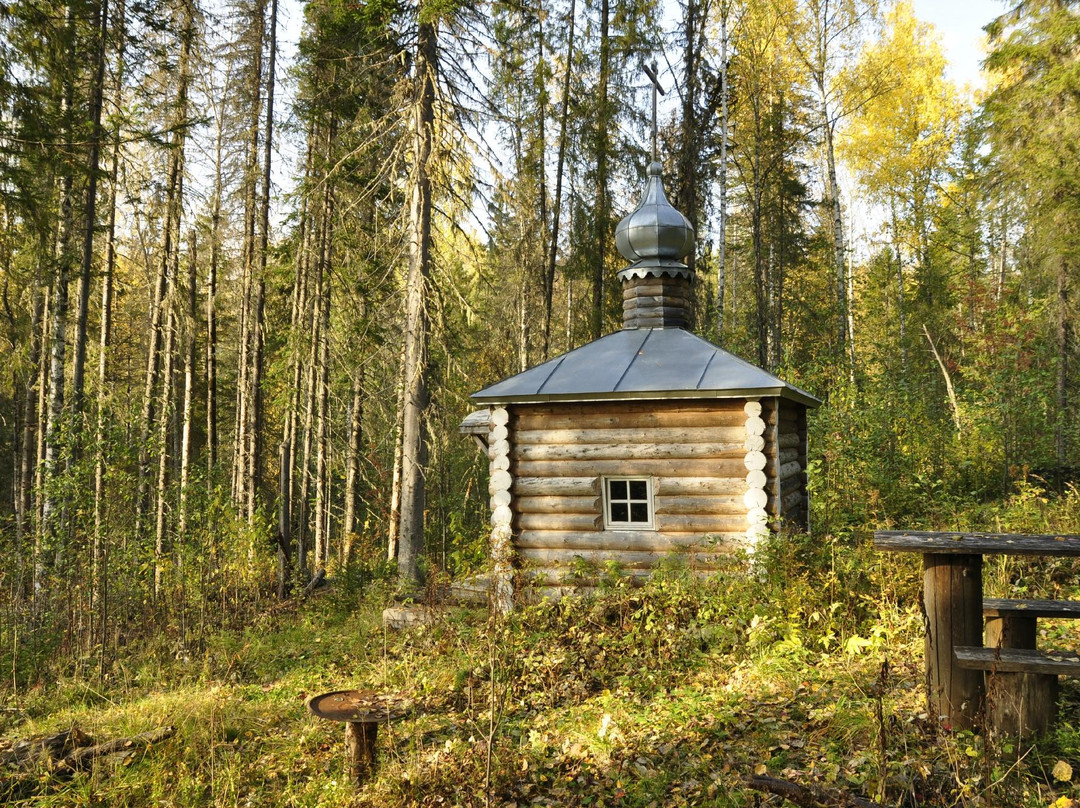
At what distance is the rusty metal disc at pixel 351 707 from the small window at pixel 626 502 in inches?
160

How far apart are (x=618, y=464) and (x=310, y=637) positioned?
555 centimetres

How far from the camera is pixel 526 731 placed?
5.98 meters

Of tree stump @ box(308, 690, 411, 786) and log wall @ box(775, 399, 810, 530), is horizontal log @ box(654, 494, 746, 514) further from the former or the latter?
tree stump @ box(308, 690, 411, 786)

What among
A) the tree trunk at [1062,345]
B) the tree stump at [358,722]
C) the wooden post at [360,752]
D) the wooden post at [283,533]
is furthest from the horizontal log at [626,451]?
the tree trunk at [1062,345]

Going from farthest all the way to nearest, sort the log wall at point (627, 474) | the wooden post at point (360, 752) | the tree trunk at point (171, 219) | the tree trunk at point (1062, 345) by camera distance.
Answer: the tree trunk at point (171, 219) → the tree trunk at point (1062, 345) → the log wall at point (627, 474) → the wooden post at point (360, 752)

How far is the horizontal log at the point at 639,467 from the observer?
8.39m

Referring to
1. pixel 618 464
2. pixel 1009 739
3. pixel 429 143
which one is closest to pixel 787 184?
pixel 429 143

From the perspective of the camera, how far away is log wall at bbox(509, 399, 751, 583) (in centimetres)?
837

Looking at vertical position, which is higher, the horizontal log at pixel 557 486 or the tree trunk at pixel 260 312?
the tree trunk at pixel 260 312

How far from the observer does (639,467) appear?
870 centimetres

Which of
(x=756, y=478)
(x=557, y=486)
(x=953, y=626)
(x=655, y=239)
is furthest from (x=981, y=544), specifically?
(x=655, y=239)

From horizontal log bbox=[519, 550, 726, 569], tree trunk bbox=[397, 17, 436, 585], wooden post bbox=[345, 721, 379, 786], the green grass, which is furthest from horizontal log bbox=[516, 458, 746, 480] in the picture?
wooden post bbox=[345, 721, 379, 786]

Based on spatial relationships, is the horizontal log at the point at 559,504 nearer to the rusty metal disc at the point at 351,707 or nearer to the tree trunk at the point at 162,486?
the rusty metal disc at the point at 351,707

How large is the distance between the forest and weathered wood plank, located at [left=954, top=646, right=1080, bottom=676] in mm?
568
